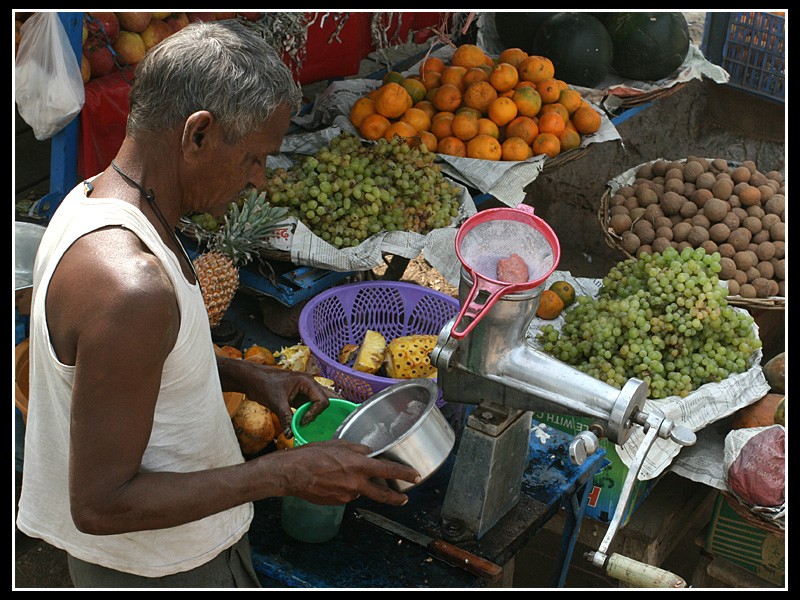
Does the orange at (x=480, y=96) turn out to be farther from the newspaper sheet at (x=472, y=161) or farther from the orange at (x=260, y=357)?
the orange at (x=260, y=357)

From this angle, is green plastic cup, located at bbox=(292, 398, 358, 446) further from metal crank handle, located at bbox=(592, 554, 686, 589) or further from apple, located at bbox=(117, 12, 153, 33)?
apple, located at bbox=(117, 12, 153, 33)

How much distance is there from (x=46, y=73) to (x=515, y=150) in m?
1.96

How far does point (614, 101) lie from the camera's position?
444 cm

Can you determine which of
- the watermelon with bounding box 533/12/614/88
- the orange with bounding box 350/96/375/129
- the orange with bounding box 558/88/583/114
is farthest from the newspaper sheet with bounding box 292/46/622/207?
the watermelon with bounding box 533/12/614/88

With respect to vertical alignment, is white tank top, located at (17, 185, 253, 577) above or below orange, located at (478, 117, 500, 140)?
above

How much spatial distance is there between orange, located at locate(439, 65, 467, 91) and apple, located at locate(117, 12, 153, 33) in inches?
57.6

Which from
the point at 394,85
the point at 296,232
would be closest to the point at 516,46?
the point at 394,85

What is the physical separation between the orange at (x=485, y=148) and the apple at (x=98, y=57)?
1.56 m

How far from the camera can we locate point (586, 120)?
13.3ft

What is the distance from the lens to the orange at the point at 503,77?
407 centimetres

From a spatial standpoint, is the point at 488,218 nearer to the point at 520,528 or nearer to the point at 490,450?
the point at 490,450

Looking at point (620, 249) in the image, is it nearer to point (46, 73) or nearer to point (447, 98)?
point (447, 98)

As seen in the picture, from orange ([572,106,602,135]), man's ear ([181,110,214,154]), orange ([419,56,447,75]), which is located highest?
man's ear ([181,110,214,154])

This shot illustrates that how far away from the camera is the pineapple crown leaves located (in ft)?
9.97
